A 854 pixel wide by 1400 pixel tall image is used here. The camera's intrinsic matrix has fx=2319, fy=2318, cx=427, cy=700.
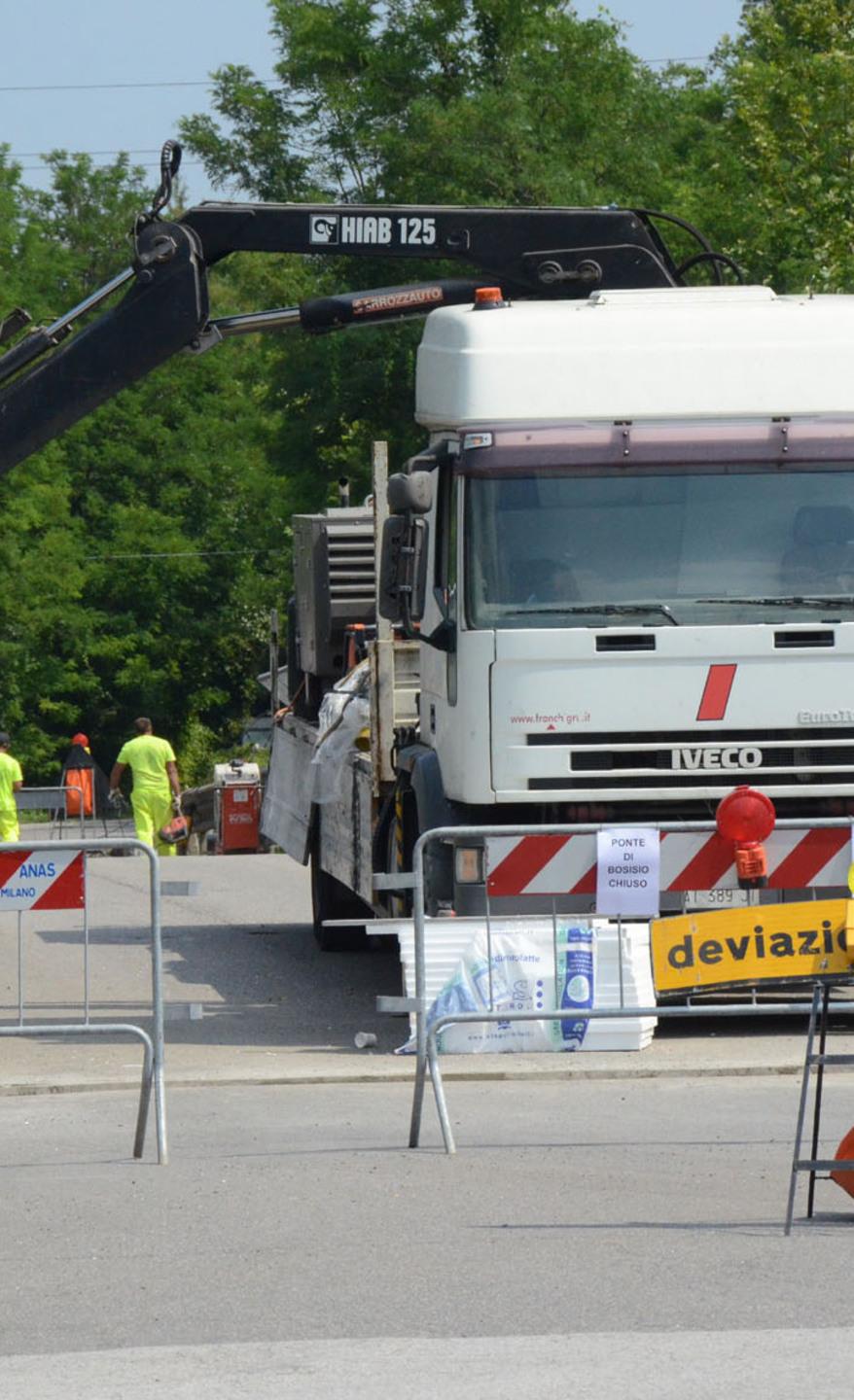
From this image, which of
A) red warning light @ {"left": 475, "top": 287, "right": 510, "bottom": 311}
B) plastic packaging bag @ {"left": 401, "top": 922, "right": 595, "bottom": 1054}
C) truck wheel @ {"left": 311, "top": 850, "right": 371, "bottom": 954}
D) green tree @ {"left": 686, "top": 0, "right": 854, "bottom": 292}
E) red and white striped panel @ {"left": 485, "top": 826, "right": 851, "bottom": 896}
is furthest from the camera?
green tree @ {"left": 686, "top": 0, "right": 854, "bottom": 292}

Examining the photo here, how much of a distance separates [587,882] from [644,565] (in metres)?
2.12

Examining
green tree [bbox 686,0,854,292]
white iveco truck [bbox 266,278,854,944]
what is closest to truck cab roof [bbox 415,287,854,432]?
white iveco truck [bbox 266,278,854,944]

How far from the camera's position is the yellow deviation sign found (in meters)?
8.15

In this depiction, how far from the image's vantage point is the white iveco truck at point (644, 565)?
1130 cm

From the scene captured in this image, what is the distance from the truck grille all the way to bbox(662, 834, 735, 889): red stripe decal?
1.22 m

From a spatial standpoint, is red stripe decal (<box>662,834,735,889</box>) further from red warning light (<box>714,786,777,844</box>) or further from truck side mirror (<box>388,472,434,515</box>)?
truck side mirror (<box>388,472,434,515</box>)

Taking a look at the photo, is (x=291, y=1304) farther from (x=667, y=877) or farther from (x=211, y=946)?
(x=211, y=946)

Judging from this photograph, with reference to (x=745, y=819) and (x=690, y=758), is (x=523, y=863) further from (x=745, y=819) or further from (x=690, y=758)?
(x=690, y=758)

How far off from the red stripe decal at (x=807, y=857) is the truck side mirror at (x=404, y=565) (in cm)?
257

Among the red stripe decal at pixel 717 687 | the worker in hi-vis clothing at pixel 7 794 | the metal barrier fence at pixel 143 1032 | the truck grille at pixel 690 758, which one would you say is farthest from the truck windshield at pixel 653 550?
the worker in hi-vis clothing at pixel 7 794

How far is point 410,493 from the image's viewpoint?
1173 centimetres

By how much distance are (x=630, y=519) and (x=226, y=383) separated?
171ft

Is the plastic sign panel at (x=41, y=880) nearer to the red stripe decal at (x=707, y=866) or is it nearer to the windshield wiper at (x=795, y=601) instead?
the red stripe decal at (x=707, y=866)

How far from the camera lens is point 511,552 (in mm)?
11336
